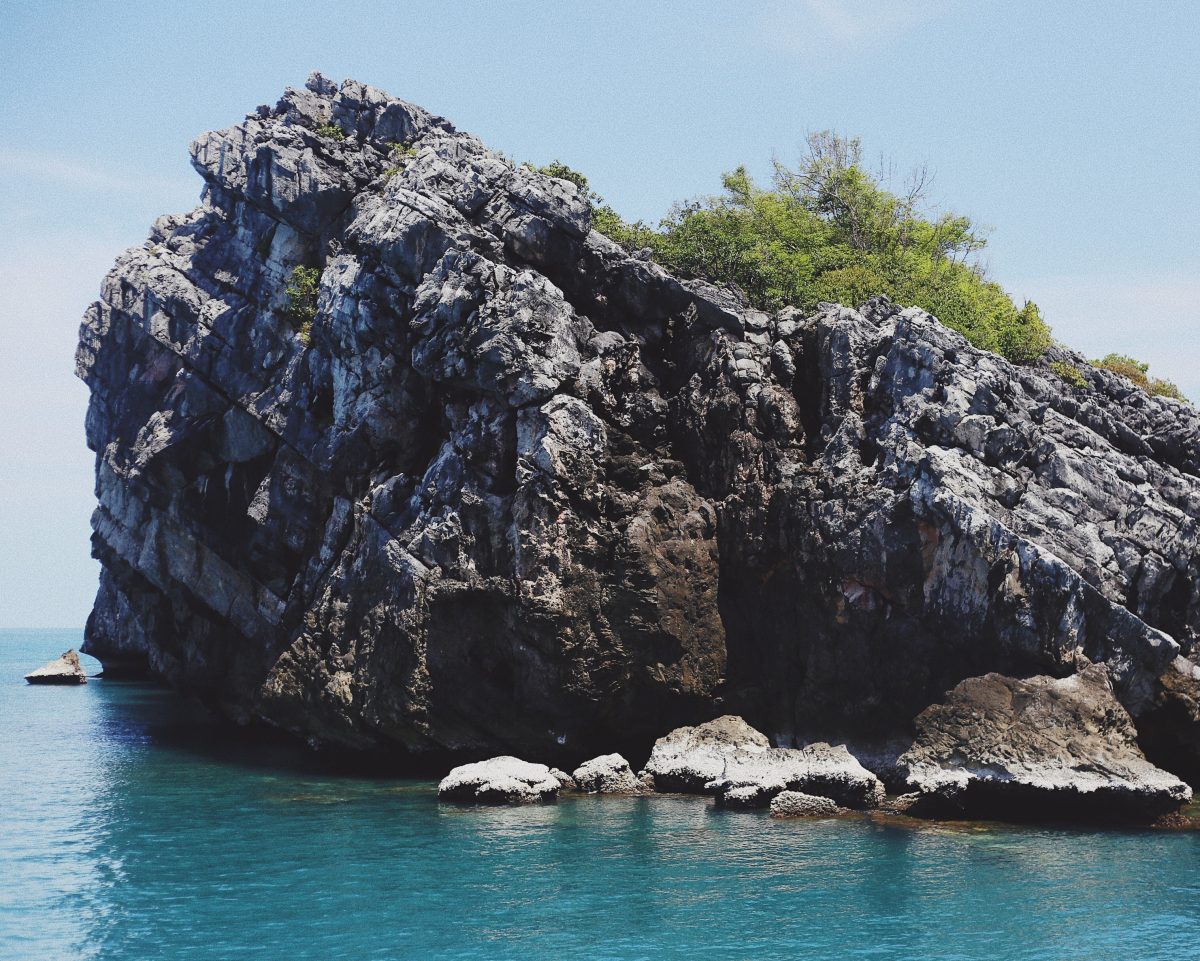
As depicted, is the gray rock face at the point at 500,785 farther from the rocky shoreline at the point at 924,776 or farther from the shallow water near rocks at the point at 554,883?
the shallow water near rocks at the point at 554,883

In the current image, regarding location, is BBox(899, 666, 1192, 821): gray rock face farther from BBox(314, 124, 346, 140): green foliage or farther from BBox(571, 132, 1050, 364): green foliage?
BBox(314, 124, 346, 140): green foliage

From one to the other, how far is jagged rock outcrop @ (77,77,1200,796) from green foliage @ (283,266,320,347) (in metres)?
0.61

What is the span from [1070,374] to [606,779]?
22542 mm

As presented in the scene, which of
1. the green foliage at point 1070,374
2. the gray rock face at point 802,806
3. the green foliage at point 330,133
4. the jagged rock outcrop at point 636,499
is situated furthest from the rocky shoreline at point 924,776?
the green foliage at point 330,133

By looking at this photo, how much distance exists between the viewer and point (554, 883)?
2498cm

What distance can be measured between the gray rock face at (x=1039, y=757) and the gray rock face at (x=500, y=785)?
33.9 feet

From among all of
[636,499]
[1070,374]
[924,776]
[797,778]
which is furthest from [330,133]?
[924,776]

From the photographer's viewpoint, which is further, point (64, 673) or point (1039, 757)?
point (64, 673)

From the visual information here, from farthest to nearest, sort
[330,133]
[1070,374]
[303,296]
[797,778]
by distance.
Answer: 1. [330,133]
2. [303,296]
3. [1070,374]
4. [797,778]

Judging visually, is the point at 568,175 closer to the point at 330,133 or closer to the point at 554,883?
the point at 330,133

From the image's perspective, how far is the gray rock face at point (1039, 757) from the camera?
29.7 metres

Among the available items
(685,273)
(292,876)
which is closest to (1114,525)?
(685,273)

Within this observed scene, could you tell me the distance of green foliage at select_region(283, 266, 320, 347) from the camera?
4456cm

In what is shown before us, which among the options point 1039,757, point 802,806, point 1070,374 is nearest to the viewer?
point 1039,757
